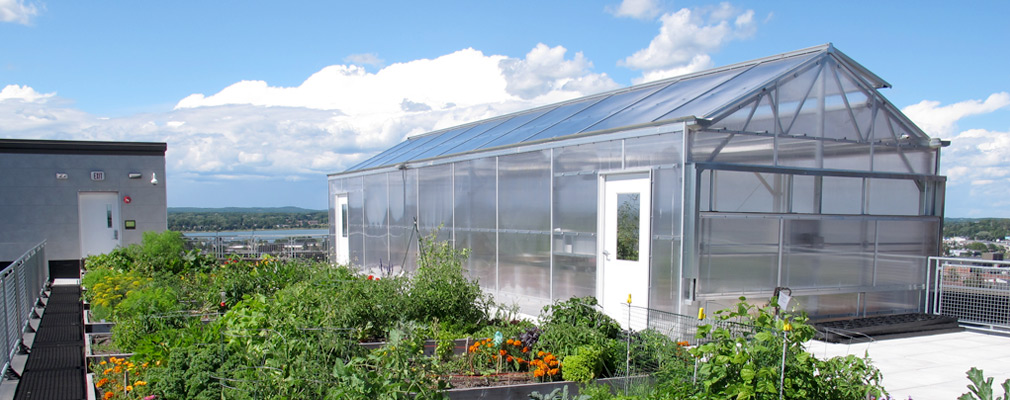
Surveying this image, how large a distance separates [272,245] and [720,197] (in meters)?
15.2

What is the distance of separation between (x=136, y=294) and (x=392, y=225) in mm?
7293

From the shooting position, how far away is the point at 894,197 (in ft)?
32.0

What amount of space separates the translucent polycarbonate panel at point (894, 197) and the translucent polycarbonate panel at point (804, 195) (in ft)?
4.01

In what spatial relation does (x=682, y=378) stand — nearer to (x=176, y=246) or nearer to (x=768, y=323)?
(x=768, y=323)

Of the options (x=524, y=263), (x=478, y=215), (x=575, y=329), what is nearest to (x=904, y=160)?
(x=524, y=263)

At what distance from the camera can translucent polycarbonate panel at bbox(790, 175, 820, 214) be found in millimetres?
8641

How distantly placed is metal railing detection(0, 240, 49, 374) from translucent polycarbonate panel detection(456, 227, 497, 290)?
5821mm

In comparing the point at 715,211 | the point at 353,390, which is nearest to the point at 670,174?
the point at 715,211

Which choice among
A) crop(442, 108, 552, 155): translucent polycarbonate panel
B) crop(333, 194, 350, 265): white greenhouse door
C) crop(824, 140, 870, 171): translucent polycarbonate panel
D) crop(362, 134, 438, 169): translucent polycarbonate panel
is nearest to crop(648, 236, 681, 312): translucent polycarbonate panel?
crop(824, 140, 870, 171): translucent polycarbonate panel

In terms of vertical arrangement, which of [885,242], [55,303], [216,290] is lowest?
[55,303]

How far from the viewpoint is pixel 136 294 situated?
7.54m

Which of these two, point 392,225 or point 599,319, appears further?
point 392,225

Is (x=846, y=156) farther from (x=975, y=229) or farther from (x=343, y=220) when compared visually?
(x=343, y=220)

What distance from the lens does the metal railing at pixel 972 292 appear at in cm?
888
